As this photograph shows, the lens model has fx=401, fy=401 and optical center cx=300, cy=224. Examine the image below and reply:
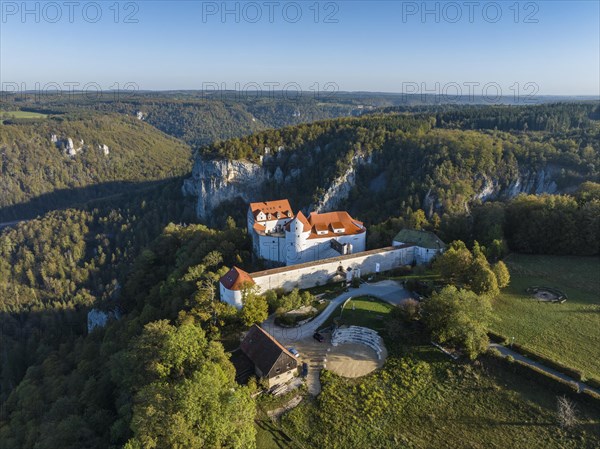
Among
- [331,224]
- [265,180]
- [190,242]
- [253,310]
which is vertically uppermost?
[331,224]

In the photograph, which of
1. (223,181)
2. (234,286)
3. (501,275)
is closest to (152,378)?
(234,286)

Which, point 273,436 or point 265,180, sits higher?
point 265,180

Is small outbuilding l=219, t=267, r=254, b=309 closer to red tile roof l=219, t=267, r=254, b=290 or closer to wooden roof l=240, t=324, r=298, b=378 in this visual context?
red tile roof l=219, t=267, r=254, b=290

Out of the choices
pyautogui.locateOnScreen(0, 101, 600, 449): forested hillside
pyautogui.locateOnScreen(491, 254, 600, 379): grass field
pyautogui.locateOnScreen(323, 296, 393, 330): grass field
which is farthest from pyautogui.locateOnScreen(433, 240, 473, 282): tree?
pyautogui.locateOnScreen(0, 101, 600, 449): forested hillside

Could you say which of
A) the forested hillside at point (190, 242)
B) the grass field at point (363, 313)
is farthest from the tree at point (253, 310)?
the grass field at point (363, 313)

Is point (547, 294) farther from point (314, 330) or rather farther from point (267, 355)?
point (267, 355)

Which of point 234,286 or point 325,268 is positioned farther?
point 325,268

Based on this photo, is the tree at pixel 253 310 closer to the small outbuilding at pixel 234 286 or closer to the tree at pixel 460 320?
the small outbuilding at pixel 234 286
